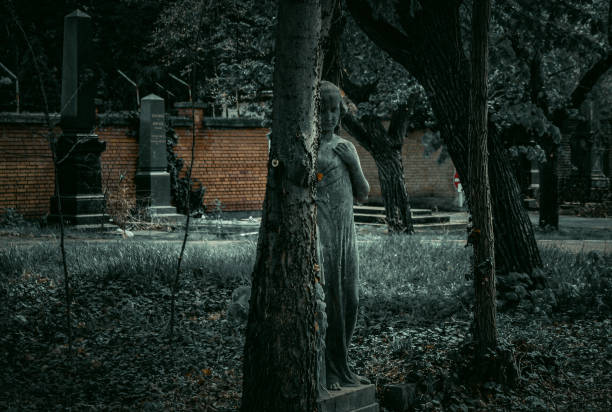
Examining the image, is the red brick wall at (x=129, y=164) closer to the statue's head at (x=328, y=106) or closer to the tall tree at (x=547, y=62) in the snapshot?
the tall tree at (x=547, y=62)

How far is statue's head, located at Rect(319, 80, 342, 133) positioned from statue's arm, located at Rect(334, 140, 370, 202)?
0.48ft

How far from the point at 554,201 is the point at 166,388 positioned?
1295 cm

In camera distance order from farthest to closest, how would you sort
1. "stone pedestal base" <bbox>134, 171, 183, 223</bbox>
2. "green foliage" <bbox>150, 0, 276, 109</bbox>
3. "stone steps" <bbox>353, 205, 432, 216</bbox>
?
"stone steps" <bbox>353, 205, 432, 216</bbox> → "stone pedestal base" <bbox>134, 171, 183, 223</bbox> → "green foliage" <bbox>150, 0, 276, 109</bbox>

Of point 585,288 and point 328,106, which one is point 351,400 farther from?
point 585,288

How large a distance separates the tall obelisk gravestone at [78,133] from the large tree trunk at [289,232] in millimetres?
10810

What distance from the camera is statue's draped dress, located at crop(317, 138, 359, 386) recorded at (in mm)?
4574

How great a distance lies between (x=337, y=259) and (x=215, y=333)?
278 cm

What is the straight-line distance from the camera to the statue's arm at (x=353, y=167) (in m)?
4.64

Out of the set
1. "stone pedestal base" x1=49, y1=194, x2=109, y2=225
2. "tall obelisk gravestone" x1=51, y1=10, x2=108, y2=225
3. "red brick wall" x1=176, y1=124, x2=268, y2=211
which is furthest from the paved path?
"red brick wall" x1=176, y1=124, x2=268, y2=211

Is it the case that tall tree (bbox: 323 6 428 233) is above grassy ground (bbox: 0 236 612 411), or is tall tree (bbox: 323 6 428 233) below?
→ above

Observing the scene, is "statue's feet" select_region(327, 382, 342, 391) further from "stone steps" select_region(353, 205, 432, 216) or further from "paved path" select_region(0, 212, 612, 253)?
"stone steps" select_region(353, 205, 432, 216)

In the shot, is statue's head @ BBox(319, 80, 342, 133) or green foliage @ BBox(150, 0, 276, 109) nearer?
statue's head @ BBox(319, 80, 342, 133)

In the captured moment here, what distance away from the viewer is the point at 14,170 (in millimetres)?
16953

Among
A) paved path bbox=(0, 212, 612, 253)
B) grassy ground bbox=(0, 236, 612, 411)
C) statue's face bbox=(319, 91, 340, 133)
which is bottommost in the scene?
grassy ground bbox=(0, 236, 612, 411)
